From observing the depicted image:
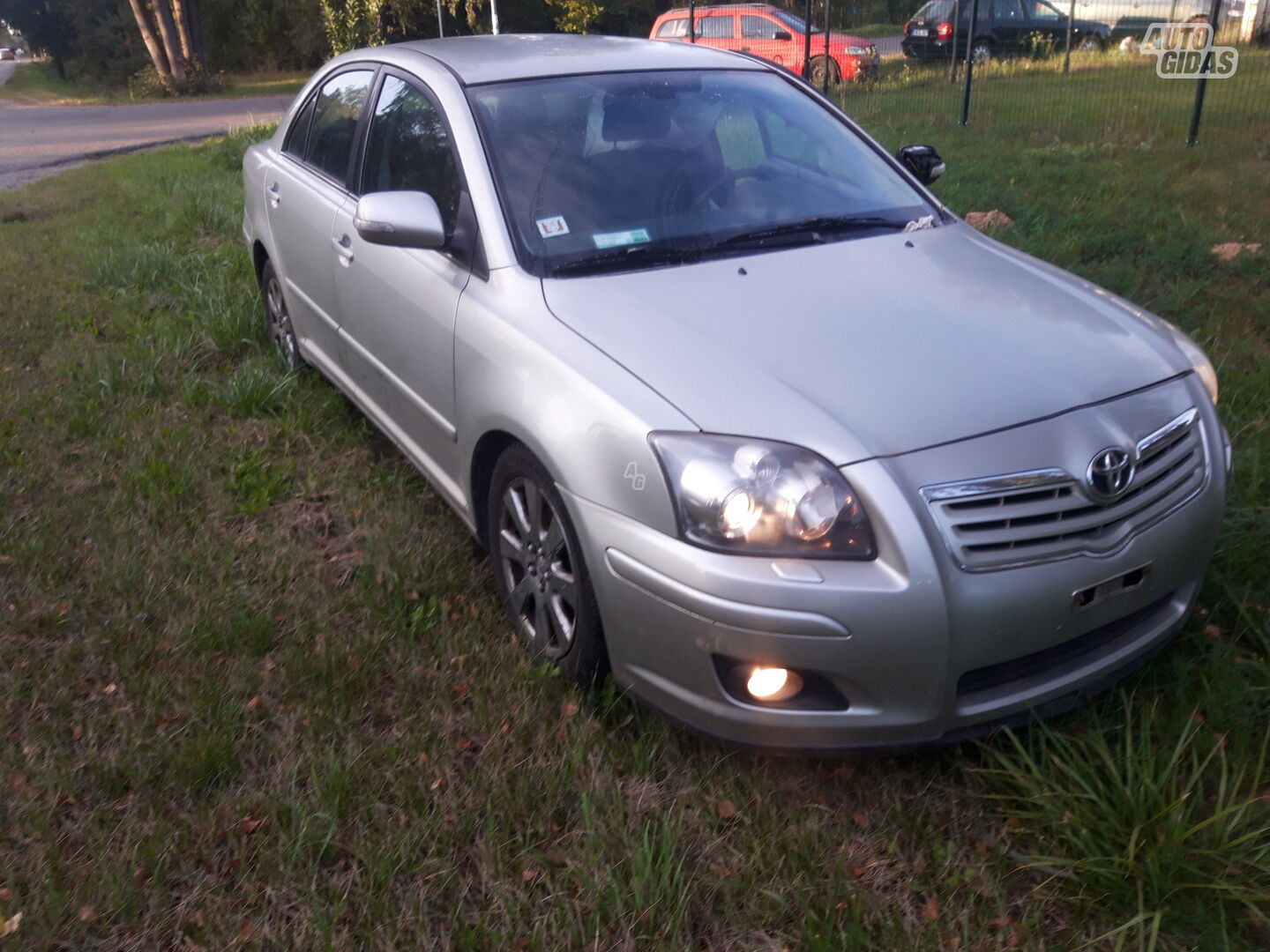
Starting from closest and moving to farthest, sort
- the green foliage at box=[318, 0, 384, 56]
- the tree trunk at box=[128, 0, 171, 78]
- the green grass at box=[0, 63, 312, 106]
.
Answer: the green foliage at box=[318, 0, 384, 56] → the tree trunk at box=[128, 0, 171, 78] → the green grass at box=[0, 63, 312, 106]

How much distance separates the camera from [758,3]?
677 inches

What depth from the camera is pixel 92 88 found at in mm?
34906

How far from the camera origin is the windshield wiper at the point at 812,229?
3314 mm

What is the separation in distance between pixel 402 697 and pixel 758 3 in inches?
652

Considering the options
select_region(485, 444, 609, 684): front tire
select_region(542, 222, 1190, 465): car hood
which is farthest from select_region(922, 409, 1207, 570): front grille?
select_region(485, 444, 609, 684): front tire

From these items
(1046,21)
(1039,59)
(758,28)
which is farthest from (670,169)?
(758,28)

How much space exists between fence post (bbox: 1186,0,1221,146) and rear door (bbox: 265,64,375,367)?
302 inches

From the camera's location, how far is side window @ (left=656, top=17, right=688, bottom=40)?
1736 centimetres

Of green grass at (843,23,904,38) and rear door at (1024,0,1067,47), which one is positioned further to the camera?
green grass at (843,23,904,38)

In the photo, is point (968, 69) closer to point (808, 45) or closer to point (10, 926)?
point (808, 45)

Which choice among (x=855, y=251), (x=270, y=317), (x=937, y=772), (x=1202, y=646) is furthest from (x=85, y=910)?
(x=270, y=317)

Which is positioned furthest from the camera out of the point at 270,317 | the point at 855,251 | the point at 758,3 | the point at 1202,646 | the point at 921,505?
the point at 758,3

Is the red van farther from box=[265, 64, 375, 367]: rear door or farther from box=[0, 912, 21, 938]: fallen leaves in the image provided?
box=[0, 912, 21, 938]: fallen leaves

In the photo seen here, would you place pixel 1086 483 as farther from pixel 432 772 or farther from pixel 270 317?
pixel 270 317
